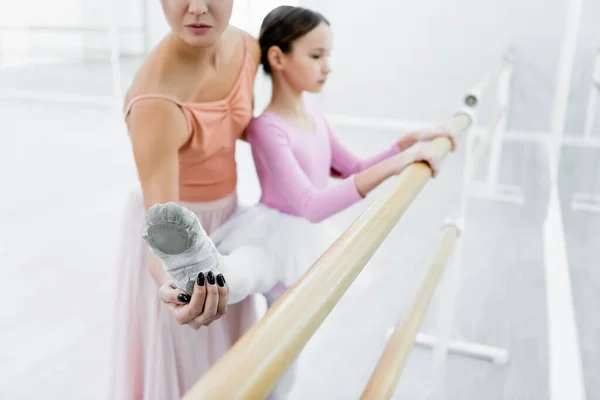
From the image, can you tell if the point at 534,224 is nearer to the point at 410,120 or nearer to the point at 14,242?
the point at 410,120

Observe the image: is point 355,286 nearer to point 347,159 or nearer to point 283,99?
point 347,159

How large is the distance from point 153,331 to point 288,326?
67cm

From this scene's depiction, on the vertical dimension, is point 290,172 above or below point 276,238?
above

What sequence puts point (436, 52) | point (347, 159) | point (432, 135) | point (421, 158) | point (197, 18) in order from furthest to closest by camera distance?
point (436, 52), point (347, 159), point (432, 135), point (421, 158), point (197, 18)

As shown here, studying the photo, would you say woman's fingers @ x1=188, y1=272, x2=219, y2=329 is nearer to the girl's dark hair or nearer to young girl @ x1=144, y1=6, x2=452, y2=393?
young girl @ x1=144, y1=6, x2=452, y2=393

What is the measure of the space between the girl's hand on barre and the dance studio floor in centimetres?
35

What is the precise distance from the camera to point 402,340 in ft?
3.22

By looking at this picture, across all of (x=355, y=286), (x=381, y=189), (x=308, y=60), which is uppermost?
(x=308, y=60)

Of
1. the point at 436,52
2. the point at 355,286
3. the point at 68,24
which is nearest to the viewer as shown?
the point at 355,286

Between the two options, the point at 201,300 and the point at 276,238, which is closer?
the point at 201,300

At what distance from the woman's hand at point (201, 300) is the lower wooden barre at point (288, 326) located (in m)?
0.10

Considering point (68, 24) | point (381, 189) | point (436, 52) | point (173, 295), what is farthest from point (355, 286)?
point (68, 24)

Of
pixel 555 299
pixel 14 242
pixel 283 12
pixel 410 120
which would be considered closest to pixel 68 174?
pixel 14 242

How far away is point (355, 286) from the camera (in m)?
1.40
